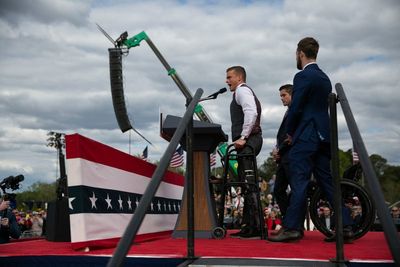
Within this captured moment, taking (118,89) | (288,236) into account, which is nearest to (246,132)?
(288,236)

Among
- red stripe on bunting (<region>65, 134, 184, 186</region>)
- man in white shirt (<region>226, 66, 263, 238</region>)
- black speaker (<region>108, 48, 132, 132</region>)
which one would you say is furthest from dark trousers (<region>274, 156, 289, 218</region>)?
black speaker (<region>108, 48, 132, 132</region>)

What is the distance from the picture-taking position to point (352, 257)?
3.56 m

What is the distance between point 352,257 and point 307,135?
1451 mm

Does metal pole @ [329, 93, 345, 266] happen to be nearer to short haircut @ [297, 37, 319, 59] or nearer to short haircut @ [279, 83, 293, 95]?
short haircut @ [297, 37, 319, 59]

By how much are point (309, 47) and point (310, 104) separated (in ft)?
1.82

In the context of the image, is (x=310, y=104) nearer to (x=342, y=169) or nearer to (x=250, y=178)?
(x=250, y=178)

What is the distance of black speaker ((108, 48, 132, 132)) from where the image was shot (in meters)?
20.7

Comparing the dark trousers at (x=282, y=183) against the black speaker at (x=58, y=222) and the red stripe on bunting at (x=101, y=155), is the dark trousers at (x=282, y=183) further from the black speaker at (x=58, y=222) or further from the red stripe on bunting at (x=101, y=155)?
the black speaker at (x=58, y=222)

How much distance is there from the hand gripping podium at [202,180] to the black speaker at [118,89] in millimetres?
14731

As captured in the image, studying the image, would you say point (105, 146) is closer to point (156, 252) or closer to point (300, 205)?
point (156, 252)

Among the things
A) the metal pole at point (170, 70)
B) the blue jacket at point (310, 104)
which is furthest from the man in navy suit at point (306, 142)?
the metal pole at point (170, 70)

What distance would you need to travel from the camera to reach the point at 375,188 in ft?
8.78

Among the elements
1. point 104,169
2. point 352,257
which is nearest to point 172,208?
point 104,169

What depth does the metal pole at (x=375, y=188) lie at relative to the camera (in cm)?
246
